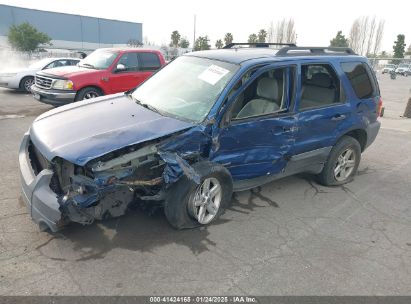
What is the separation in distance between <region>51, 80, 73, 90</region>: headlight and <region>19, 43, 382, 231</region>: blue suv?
15.8ft

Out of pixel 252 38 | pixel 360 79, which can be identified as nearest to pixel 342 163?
pixel 360 79

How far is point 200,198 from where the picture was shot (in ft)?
11.9

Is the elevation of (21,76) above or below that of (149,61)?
below

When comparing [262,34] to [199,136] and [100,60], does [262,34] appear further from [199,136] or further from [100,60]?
[199,136]

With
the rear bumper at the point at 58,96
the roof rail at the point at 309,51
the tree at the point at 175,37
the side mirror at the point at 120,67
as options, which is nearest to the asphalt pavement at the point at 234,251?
the roof rail at the point at 309,51

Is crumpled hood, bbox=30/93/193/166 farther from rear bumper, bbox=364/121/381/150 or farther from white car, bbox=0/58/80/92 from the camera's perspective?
white car, bbox=0/58/80/92

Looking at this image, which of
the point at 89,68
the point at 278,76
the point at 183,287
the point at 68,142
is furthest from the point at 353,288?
the point at 89,68

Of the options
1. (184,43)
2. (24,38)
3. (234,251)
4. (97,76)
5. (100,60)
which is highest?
(184,43)

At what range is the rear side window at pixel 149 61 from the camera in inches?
394

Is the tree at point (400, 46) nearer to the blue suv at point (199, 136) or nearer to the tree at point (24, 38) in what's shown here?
the tree at point (24, 38)

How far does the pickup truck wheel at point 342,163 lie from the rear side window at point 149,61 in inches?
262

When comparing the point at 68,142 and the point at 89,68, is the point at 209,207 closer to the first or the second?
the point at 68,142

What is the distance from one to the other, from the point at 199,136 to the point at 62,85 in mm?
6577

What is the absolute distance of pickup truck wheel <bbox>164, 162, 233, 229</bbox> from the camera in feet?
11.2
